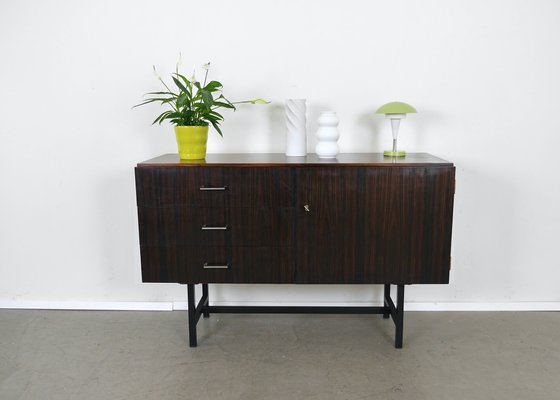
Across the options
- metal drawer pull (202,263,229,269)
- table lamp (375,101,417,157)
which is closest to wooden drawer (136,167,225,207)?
metal drawer pull (202,263,229,269)

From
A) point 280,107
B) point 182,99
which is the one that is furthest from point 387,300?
point 182,99

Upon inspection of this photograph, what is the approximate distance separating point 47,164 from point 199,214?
1127 mm

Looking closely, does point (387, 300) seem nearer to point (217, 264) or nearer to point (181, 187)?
point (217, 264)

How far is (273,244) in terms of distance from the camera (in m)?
2.22

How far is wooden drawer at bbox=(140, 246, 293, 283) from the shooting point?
2.23 metres

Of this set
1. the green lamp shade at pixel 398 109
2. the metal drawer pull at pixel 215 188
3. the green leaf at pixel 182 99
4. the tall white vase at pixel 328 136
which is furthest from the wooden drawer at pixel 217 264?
the green lamp shade at pixel 398 109

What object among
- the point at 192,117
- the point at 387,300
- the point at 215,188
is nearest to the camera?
the point at 215,188

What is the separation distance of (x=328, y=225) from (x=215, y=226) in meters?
0.52

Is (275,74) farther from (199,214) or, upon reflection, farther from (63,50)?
(63,50)

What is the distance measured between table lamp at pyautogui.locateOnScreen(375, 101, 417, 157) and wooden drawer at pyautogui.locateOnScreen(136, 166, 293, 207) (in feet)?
1.97

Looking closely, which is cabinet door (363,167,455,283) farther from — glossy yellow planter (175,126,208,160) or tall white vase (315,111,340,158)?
glossy yellow planter (175,126,208,160)

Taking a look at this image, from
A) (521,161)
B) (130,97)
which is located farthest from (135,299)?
(521,161)

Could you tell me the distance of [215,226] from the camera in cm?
220

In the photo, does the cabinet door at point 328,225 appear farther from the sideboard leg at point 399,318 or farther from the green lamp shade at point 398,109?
the green lamp shade at point 398,109
